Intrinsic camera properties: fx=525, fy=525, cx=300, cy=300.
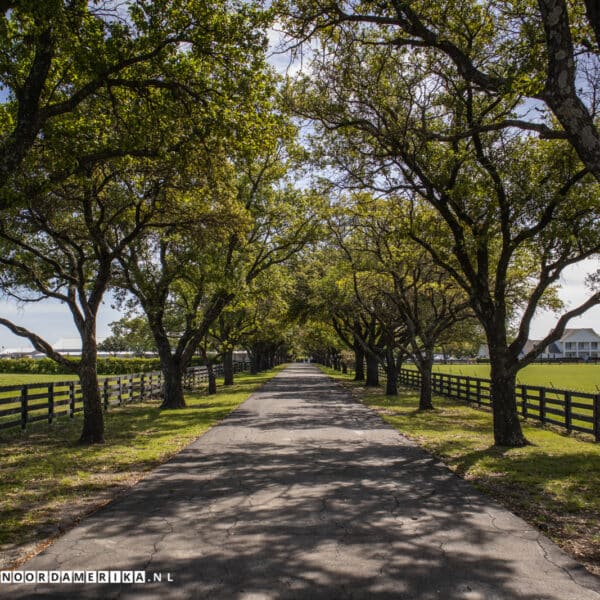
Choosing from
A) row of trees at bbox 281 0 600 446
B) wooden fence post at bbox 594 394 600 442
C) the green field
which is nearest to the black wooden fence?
row of trees at bbox 281 0 600 446

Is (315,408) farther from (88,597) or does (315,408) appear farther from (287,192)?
(88,597)

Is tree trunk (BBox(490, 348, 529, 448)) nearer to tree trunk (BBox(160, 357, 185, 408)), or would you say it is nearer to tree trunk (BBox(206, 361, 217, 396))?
tree trunk (BBox(160, 357, 185, 408))

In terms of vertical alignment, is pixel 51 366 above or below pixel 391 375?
below

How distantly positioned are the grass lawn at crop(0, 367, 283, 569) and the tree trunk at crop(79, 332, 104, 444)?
380mm

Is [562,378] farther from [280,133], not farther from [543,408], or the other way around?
[280,133]

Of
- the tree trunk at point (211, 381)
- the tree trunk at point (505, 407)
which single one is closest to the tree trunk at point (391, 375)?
the tree trunk at point (211, 381)

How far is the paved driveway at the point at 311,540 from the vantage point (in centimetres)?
439

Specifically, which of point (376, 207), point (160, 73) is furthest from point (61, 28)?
point (376, 207)

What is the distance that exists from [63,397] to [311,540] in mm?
24380

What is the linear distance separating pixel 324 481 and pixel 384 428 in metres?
6.89

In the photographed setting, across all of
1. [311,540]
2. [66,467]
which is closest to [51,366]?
[66,467]

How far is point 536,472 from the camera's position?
30.3ft

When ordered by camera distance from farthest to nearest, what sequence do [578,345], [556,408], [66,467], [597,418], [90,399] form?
[578,345]
[556,408]
[597,418]
[90,399]
[66,467]

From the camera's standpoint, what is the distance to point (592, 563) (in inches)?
199
